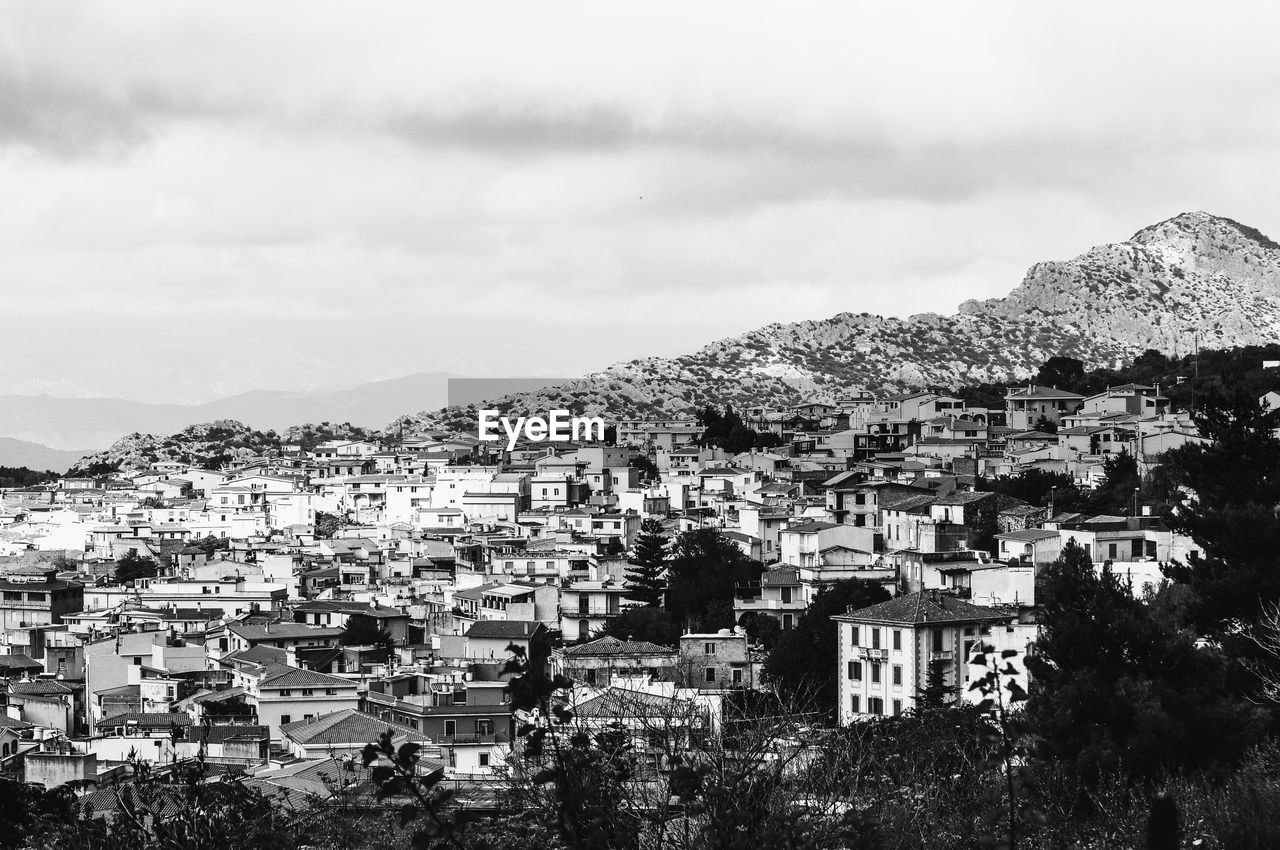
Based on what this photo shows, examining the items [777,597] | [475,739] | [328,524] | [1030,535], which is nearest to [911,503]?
[1030,535]

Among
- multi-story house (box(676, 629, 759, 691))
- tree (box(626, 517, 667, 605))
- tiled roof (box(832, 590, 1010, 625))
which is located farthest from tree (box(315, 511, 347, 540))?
tiled roof (box(832, 590, 1010, 625))

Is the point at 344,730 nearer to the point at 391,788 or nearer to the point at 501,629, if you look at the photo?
the point at 501,629

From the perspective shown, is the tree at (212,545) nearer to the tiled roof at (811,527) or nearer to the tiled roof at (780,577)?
the tiled roof at (811,527)

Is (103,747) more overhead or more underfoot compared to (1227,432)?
more underfoot

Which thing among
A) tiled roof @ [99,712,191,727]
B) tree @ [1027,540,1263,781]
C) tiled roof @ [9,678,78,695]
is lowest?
tiled roof @ [9,678,78,695]

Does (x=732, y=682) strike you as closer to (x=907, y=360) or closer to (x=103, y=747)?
(x=103, y=747)

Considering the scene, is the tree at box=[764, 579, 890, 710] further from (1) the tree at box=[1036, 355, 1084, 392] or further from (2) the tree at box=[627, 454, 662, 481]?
(1) the tree at box=[1036, 355, 1084, 392]

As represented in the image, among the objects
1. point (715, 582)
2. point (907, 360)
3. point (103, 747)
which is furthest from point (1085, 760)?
point (907, 360)
